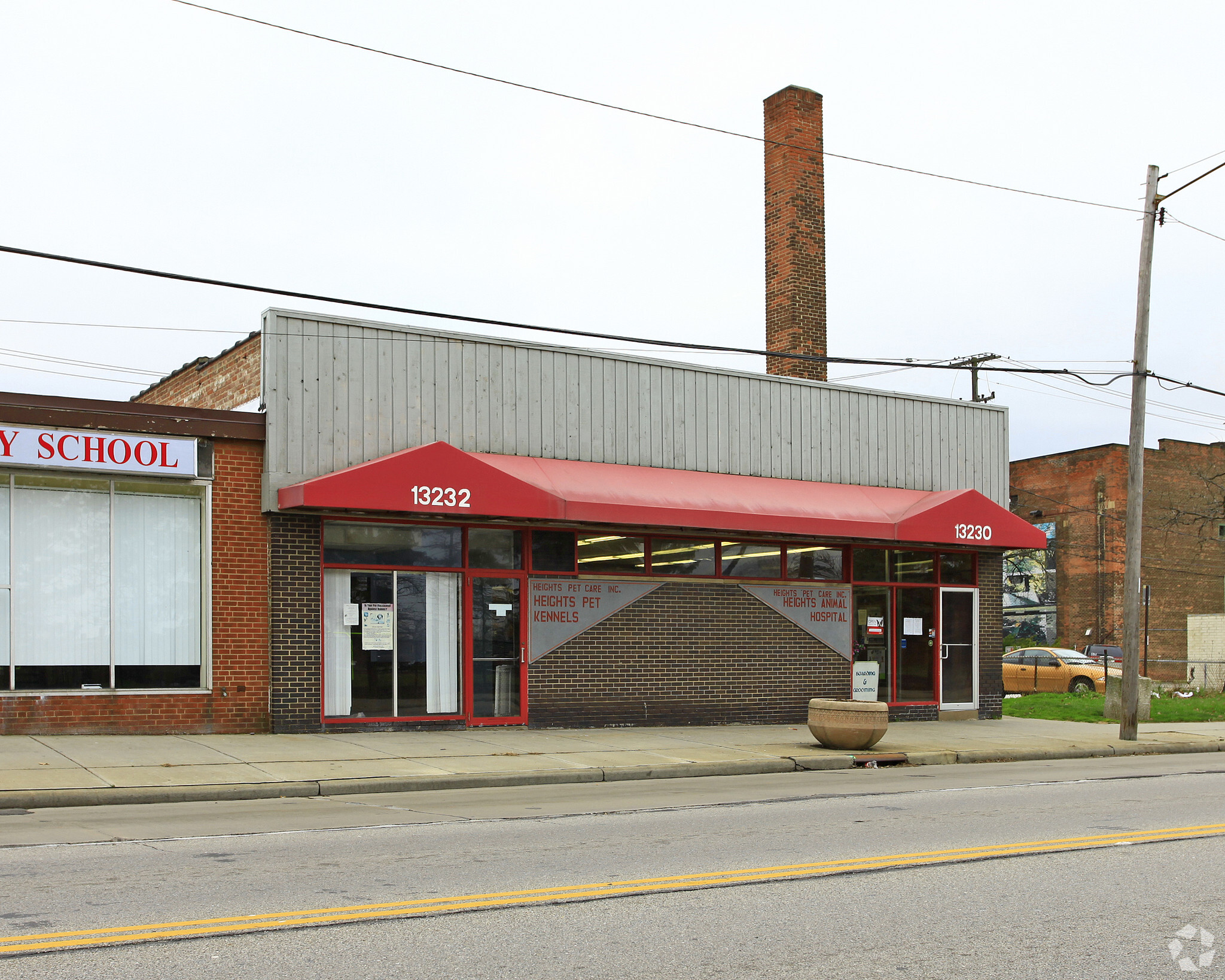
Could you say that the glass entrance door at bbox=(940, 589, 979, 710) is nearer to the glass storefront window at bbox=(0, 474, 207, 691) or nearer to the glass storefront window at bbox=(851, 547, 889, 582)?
the glass storefront window at bbox=(851, 547, 889, 582)

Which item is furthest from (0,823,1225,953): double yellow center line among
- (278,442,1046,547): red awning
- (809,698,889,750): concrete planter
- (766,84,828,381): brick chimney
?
(766,84,828,381): brick chimney

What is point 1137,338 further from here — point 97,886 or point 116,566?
point 97,886

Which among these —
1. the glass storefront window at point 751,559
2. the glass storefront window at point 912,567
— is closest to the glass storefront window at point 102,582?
the glass storefront window at point 751,559

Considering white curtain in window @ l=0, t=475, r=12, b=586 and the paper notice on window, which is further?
the paper notice on window

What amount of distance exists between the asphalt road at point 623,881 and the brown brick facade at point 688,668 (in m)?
6.12

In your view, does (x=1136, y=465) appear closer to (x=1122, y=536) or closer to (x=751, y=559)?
(x=751, y=559)

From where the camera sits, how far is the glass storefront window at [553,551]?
18.4m

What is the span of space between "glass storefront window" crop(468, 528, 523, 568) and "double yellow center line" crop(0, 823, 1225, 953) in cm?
1003

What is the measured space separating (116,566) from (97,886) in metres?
9.28

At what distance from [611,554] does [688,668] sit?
7.54 ft

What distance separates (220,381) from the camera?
18781 millimetres

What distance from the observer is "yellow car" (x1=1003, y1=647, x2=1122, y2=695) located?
113ft

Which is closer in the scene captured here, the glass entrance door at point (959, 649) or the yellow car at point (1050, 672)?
the glass entrance door at point (959, 649)

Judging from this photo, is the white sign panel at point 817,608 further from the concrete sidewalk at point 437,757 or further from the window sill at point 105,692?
the window sill at point 105,692
